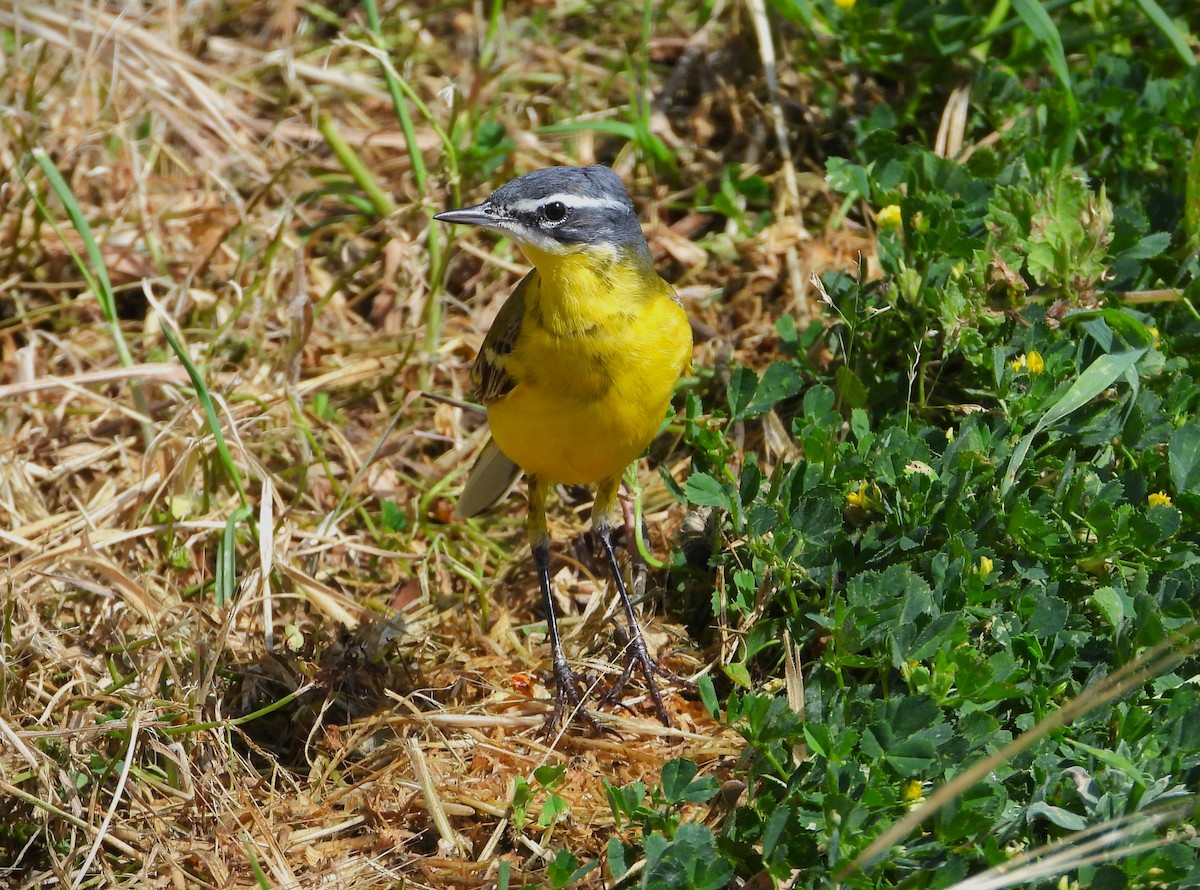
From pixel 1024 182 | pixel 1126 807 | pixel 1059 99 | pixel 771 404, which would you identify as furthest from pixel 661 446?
pixel 1126 807

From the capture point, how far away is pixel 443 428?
6586 mm

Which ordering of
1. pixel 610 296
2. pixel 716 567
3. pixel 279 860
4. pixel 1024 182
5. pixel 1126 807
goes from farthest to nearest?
1. pixel 1024 182
2. pixel 716 567
3. pixel 610 296
4. pixel 279 860
5. pixel 1126 807

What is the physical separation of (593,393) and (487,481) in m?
1.31

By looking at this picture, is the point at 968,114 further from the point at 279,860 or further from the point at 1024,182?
the point at 279,860

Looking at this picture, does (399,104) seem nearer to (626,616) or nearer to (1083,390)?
(626,616)

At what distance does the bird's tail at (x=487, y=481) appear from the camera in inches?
227

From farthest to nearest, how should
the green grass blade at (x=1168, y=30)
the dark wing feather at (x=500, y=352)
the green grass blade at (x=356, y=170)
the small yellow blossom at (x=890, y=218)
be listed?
the green grass blade at (x=356, y=170) < the green grass blade at (x=1168, y=30) < the small yellow blossom at (x=890, y=218) < the dark wing feather at (x=500, y=352)

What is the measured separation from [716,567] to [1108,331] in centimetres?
185

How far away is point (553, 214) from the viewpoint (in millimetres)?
4750

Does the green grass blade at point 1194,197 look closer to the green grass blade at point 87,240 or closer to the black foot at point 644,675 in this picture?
the black foot at point 644,675

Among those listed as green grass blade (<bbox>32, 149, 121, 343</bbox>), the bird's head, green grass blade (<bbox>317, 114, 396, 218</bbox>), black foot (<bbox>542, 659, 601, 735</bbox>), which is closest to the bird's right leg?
black foot (<bbox>542, 659, 601, 735</bbox>)

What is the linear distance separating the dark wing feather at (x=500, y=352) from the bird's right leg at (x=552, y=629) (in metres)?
0.50

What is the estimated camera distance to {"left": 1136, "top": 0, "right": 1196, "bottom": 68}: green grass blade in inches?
232


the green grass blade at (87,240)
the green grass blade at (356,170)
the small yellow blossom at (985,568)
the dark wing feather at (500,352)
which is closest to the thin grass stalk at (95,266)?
the green grass blade at (87,240)
